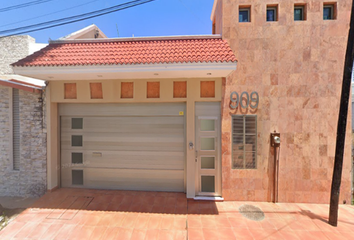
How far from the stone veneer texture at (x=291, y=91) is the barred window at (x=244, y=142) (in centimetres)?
16

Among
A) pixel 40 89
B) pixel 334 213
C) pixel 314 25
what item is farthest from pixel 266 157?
pixel 40 89

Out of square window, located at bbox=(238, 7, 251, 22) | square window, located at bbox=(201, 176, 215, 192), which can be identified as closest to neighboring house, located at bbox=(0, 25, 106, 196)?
square window, located at bbox=(201, 176, 215, 192)

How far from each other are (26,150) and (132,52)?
14.7ft

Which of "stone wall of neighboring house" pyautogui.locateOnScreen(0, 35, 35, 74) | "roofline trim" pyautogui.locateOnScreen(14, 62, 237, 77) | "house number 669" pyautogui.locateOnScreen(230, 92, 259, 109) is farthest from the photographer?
"stone wall of neighboring house" pyautogui.locateOnScreen(0, 35, 35, 74)

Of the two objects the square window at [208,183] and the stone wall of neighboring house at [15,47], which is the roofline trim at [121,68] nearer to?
the square window at [208,183]

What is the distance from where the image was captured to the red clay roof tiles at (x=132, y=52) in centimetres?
409

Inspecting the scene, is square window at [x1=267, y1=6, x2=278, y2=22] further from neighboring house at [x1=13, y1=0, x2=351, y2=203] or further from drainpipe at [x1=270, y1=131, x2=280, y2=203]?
drainpipe at [x1=270, y1=131, x2=280, y2=203]

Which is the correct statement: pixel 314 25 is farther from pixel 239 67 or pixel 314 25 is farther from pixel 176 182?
pixel 176 182

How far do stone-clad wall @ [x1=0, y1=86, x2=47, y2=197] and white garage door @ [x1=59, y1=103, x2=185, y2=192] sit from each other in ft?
1.83

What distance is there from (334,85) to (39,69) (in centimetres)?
796

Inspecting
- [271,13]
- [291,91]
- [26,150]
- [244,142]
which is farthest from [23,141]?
[271,13]

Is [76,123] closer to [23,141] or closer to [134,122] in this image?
[23,141]

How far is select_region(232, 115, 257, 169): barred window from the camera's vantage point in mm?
4766

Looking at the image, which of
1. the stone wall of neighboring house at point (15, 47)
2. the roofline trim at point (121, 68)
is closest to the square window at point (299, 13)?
the roofline trim at point (121, 68)
